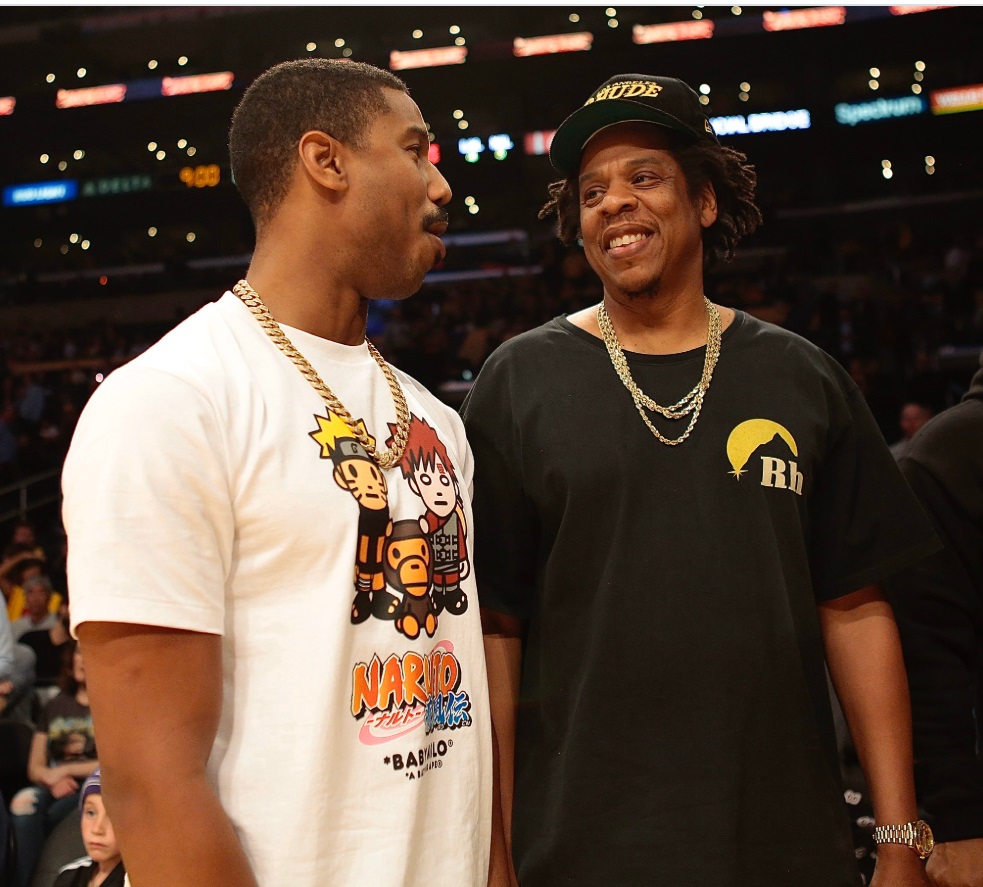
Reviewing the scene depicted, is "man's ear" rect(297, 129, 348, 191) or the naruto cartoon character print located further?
"man's ear" rect(297, 129, 348, 191)

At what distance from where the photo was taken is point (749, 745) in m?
1.69

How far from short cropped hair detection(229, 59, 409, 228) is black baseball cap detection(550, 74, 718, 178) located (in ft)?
1.39

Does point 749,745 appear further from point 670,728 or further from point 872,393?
point 872,393

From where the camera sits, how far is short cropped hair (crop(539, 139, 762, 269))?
1972mm

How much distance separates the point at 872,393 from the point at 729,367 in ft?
25.8

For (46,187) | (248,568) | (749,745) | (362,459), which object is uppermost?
(46,187)

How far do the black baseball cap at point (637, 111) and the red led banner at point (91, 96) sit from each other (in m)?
21.4

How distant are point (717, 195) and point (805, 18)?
20160 mm

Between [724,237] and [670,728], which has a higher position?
[724,237]

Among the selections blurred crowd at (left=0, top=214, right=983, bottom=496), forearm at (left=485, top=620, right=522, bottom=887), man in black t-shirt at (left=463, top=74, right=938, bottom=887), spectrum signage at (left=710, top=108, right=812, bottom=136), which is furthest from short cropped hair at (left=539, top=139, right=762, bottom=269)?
spectrum signage at (left=710, top=108, right=812, bottom=136)

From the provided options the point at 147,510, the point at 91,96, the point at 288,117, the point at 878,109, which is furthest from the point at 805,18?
the point at 147,510

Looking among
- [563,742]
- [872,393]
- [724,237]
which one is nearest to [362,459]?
[563,742]

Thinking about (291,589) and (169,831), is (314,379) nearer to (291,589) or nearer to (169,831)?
(291,589)

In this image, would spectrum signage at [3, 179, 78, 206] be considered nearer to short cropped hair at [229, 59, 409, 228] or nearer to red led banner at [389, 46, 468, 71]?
red led banner at [389, 46, 468, 71]
